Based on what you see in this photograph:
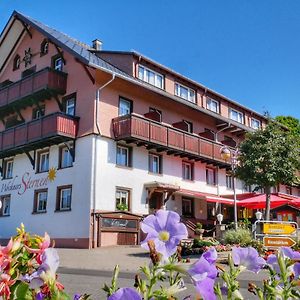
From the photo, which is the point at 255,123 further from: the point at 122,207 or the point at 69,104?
the point at 122,207

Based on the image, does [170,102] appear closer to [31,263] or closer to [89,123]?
[89,123]

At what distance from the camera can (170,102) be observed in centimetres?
2670

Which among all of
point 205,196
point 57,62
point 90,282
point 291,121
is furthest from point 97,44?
point 291,121

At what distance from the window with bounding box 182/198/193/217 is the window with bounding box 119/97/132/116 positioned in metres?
6.56

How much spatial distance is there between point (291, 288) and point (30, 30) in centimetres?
2871

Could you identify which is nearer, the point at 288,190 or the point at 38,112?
the point at 38,112

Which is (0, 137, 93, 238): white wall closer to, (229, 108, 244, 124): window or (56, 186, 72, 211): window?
(56, 186, 72, 211): window

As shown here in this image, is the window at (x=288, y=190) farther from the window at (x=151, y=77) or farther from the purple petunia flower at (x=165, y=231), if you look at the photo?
the purple petunia flower at (x=165, y=231)

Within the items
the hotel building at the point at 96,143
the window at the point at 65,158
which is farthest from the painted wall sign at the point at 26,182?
A: the window at the point at 65,158

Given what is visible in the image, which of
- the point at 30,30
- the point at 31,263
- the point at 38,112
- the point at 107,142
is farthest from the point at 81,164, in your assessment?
the point at 31,263

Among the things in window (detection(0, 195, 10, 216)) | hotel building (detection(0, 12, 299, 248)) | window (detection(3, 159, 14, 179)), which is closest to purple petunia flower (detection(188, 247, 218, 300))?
hotel building (detection(0, 12, 299, 248))

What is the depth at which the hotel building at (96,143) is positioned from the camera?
70.7 feet

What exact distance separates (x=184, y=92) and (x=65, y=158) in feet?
32.4

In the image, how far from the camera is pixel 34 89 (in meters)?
23.9
